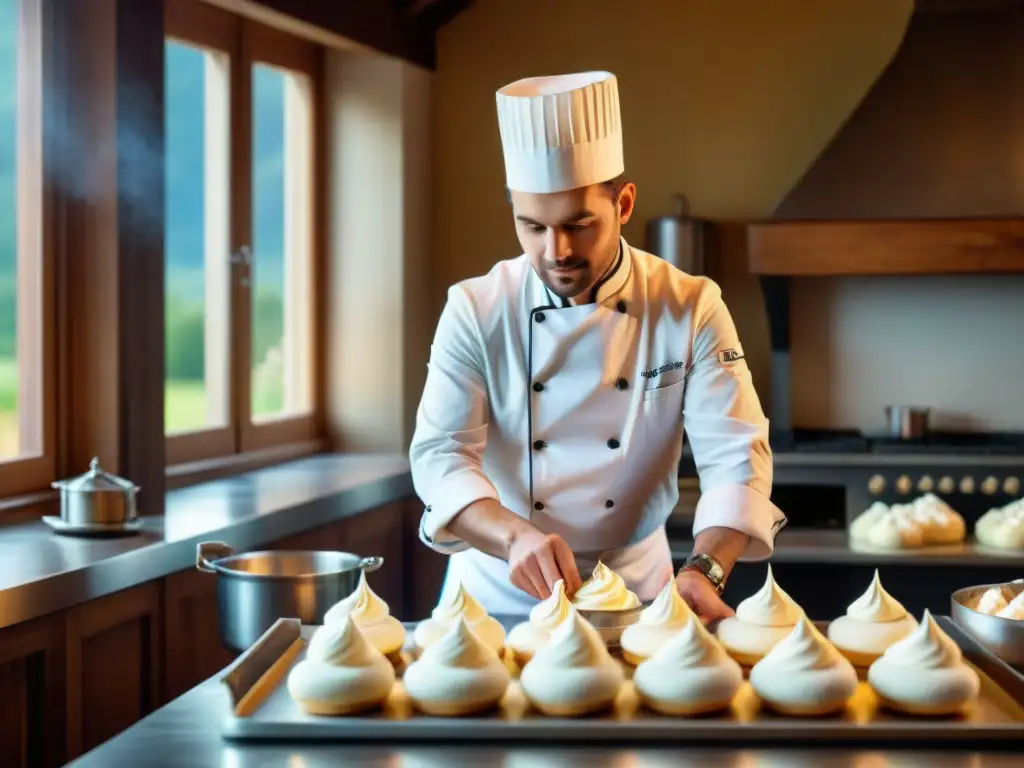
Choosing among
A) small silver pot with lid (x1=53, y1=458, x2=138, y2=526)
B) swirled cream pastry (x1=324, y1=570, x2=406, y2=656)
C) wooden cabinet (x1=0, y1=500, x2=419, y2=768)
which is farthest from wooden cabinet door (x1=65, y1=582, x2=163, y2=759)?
swirled cream pastry (x1=324, y1=570, x2=406, y2=656)

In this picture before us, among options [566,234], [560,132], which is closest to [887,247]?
[560,132]

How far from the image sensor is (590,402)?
2570mm

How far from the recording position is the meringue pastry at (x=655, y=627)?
5.87 feet

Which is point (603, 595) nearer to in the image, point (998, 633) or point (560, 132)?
point (998, 633)

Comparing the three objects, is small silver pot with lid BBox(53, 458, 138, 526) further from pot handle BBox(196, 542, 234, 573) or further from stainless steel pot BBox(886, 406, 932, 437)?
stainless steel pot BBox(886, 406, 932, 437)

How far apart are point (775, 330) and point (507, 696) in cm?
318

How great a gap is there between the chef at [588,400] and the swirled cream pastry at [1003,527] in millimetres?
1659

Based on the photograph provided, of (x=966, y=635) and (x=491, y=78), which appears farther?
(x=491, y=78)

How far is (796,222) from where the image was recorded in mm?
4270

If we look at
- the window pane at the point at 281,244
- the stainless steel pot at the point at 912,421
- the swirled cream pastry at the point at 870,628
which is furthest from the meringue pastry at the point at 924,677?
the window pane at the point at 281,244

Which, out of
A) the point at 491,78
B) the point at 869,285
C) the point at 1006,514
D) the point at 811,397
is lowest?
the point at 1006,514

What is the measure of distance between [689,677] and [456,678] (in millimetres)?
281

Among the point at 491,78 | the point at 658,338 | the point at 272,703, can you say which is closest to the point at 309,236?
the point at 491,78

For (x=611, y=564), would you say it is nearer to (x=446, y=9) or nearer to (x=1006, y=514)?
(x=1006, y=514)
